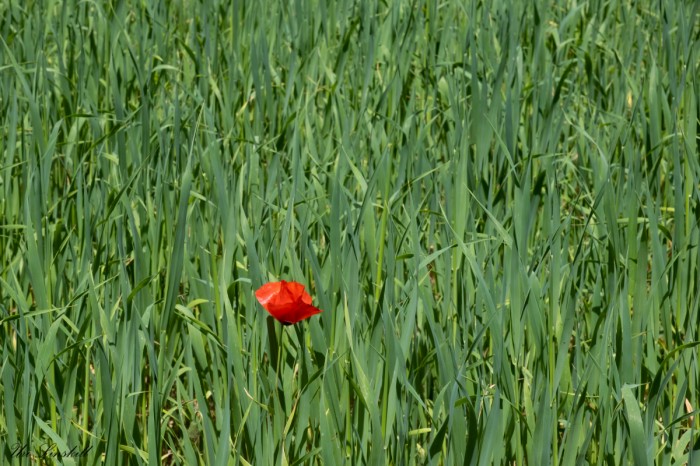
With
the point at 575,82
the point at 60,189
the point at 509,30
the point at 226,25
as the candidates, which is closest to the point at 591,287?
the point at 509,30

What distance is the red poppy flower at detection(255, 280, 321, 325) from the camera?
45.7 inches

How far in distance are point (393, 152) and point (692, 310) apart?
0.82 metres

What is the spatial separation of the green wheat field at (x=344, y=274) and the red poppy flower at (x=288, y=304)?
0.06m

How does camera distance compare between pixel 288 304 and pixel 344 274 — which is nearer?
pixel 288 304

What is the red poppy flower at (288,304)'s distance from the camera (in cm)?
116

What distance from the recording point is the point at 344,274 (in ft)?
4.58

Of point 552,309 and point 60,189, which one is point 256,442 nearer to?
point 552,309

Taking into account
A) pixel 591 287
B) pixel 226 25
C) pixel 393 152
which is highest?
pixel 226 25

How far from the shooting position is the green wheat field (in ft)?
3.98

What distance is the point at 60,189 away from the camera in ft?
7.14

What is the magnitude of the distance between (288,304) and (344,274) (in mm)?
249

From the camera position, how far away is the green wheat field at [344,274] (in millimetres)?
1212

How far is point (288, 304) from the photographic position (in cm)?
116

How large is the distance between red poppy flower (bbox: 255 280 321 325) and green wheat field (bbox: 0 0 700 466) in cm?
6
